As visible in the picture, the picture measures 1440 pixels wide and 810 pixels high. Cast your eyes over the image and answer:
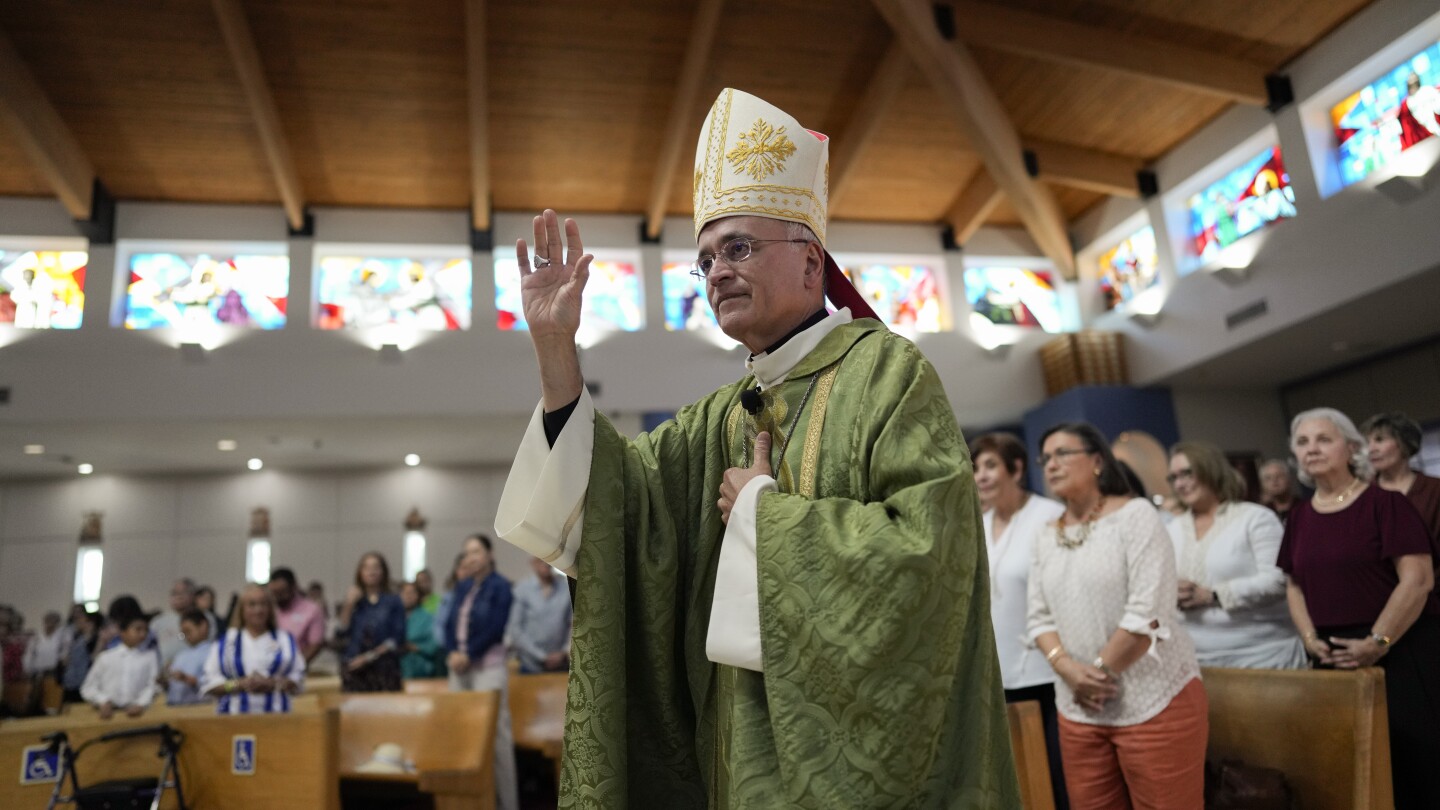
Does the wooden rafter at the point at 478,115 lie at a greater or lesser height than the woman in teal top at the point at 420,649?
greater

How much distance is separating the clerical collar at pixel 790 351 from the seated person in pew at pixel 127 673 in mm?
5155

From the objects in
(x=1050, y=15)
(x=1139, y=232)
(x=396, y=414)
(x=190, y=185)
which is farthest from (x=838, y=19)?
(x=190, y=185)

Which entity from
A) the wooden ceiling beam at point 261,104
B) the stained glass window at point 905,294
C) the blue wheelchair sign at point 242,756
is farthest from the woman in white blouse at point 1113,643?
the stained glass window at point 905,294

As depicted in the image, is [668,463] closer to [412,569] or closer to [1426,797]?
[1426,797]

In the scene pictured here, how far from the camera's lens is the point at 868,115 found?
9.43 metres

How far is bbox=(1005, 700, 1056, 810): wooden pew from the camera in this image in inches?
78.9

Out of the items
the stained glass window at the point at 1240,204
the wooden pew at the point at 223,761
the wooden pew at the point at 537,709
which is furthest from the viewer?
the stained glass window at the point at 1240,204

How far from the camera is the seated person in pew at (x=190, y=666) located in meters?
5.42

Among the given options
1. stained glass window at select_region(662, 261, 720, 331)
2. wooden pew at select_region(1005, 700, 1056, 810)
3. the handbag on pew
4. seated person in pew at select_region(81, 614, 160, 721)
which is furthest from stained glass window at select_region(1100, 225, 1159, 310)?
seated person in pew at select_region(81, 614, 160, 721)

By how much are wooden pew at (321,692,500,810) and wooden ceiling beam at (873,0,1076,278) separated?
655 cm

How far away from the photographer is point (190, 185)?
9844 millimetres

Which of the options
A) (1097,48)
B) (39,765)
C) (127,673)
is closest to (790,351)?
(39,765)

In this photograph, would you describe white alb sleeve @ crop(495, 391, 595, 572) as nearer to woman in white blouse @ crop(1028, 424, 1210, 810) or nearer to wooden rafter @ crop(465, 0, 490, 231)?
woman in white blouse @ crop(1028, 424, 1210, 810)

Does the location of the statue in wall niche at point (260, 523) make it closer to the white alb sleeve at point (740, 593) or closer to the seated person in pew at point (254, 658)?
the seated person in pew at point (254, 658)
